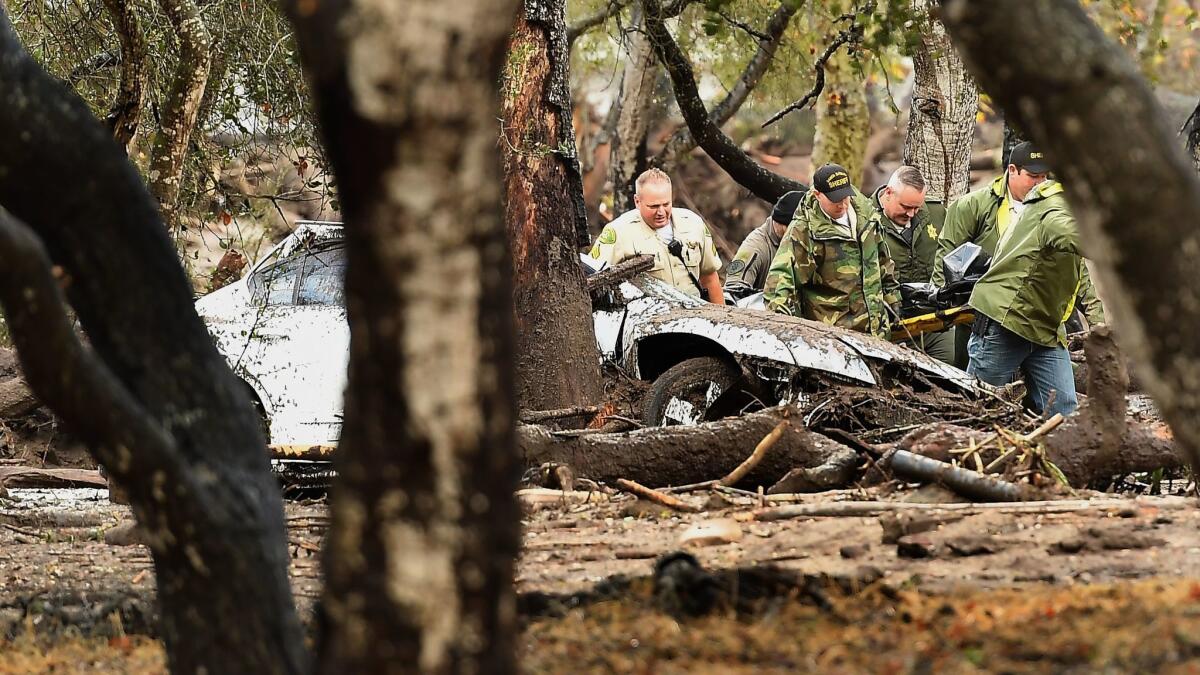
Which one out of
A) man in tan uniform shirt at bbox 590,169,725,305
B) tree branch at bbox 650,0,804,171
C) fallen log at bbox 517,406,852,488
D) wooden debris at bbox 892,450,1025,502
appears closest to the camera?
wooden debris at bbox 892,450,1025,502

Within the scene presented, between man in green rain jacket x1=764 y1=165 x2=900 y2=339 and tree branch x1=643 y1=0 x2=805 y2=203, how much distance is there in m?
3.74

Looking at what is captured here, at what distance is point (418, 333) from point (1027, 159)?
355 inches

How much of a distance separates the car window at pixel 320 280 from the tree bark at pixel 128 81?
2.85 m

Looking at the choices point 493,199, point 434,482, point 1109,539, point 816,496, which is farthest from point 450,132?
point 816,496

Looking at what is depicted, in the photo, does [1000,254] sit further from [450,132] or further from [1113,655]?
[450,132]

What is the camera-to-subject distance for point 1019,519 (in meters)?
6.51

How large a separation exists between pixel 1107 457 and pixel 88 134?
209 inches

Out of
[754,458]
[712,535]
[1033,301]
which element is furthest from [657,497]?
[1033,301]

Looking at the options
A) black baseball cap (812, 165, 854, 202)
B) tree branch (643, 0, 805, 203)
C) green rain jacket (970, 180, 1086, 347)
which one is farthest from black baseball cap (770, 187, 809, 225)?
green rain jacket (970, 180, 1086, 347)

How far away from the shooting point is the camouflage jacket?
11.0 metres

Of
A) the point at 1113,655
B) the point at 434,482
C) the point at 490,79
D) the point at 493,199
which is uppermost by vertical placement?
the point at 490,79

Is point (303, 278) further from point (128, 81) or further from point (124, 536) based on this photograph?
point (124, 536)

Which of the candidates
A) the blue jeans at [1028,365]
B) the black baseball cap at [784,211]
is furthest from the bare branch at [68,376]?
the black baseball cap at [784,211]

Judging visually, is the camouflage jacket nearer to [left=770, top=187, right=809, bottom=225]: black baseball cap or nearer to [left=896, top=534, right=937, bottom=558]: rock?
[left=770, top=187, right=809, bottom=225]: black baseball cap
